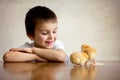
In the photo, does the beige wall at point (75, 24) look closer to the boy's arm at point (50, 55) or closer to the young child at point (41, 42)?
the young child at point (41, 42)

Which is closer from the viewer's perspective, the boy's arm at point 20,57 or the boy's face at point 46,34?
the boy's arm at point 20,57

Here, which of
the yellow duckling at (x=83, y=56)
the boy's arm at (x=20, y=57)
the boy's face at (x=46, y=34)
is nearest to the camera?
the yellow duckling at (x=83, y=56)

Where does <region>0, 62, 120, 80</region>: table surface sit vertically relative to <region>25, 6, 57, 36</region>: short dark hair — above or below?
below

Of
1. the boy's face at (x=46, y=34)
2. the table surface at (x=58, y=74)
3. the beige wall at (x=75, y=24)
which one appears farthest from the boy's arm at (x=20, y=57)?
the beige wall at (x=75, y=24)

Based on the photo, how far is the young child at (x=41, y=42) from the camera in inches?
38.9

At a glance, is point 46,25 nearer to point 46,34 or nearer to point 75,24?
point 46,34

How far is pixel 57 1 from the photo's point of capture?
270 cm

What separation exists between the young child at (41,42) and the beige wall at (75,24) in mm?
1487

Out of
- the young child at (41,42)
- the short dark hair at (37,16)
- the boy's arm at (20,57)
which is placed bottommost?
the boy's arm at (20,57)

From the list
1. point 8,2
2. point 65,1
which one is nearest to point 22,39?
point 8,2

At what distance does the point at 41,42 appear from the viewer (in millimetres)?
1148

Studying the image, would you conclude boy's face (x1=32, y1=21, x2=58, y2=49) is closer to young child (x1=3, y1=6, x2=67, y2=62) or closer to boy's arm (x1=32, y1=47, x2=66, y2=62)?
young child (x1=3, y1=6, x2=67, y2=62)

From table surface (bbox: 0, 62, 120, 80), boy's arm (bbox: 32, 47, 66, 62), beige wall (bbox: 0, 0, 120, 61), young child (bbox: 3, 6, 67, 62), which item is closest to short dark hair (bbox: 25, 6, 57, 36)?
young child (bbox: 3, 6, 67, 62)

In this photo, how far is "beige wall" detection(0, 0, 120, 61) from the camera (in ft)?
8.84
